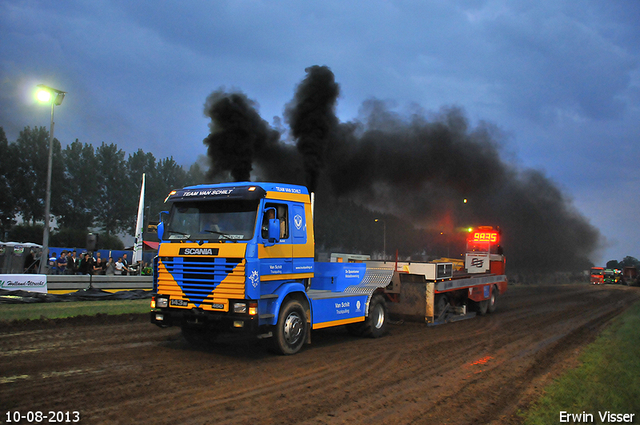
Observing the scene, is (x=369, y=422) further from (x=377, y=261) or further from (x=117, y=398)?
(x=377, y=261)

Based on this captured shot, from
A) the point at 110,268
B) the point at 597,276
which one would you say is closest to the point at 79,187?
the point at 110,268

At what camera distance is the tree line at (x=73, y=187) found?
4947 centimetres

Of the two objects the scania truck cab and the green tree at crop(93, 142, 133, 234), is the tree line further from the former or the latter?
the scania truck cab

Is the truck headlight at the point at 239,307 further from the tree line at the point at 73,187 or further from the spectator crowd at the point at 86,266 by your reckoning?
the tree line at the point at 73,187

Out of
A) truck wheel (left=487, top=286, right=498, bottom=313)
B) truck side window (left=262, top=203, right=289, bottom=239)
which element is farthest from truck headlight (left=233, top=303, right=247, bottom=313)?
truck wheel (left=487, top=286, right=498, bottom=313)

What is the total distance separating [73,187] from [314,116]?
142 feet

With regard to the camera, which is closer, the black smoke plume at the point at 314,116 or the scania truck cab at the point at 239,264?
the scania truck cab at the point at 239,264

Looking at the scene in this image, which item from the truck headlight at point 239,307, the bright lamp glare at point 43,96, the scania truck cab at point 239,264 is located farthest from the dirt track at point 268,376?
the bright lamp glare at point 43,96

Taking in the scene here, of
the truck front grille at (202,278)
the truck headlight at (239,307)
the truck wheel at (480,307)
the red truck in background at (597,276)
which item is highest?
the truck front grille at (202,278)

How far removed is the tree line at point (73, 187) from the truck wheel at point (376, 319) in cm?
4550

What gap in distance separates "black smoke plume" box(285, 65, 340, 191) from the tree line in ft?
108

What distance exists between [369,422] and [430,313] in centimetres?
875

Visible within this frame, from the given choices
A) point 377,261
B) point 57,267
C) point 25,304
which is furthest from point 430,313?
point 57,267

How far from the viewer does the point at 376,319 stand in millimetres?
11352
